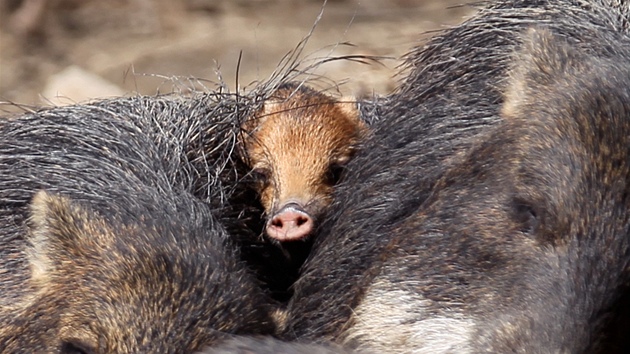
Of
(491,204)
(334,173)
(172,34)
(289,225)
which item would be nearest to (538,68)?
(491,204)

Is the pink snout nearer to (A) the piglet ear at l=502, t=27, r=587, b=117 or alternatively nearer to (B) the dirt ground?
(A) the piglet ear at l=502, t=27, r=587, b=117

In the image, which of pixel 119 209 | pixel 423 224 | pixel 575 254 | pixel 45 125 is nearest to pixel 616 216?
pixel 575 254

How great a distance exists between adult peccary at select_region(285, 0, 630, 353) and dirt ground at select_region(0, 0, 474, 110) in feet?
11.5

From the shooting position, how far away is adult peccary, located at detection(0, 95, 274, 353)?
8.50 ft

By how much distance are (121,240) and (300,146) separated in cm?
100

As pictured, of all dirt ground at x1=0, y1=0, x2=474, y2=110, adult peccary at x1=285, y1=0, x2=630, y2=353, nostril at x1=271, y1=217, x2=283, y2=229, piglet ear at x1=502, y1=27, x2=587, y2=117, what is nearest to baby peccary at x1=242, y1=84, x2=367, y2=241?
nostril at x1=271, y1=217, x2=283, y2=229

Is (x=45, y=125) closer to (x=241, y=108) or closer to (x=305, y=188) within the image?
(x=241, y=108)

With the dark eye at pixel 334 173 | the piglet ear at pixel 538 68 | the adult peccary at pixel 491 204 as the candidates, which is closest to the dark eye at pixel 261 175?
the dark eye at pixel 334 173

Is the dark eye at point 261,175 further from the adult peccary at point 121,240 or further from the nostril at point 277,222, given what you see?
the nostril at point 277,222

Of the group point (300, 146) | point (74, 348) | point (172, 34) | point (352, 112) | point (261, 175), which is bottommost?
point (74, 348)

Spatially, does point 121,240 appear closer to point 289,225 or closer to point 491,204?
point 289,225

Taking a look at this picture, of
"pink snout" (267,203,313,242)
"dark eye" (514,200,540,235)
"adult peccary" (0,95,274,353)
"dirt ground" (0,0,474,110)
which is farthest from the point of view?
"dirt ground" (0,0,474,110)

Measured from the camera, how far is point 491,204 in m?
2.61

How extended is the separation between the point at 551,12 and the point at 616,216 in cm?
88
